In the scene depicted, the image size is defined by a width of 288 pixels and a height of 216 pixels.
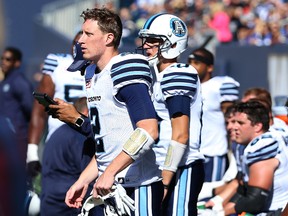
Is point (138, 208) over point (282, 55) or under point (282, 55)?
under

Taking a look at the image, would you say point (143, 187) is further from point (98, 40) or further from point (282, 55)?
point (282, 55)

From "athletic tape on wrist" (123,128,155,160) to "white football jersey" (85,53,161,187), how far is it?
193 mm

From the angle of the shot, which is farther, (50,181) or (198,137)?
(50,181)

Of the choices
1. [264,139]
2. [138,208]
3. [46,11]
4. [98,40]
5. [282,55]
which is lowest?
[138,208]

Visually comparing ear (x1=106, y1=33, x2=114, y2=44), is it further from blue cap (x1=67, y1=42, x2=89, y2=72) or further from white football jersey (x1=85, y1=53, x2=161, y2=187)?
blue cap (x1=67, y1=42, x2=89, y2=72)

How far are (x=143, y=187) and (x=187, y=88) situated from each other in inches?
32.0

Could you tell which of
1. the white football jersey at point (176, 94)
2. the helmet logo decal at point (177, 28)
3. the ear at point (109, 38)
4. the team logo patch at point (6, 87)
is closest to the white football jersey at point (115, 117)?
the ear at point (109, 38)

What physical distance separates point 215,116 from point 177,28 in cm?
274

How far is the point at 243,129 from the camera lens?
659 cm

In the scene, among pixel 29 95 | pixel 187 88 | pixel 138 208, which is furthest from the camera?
pixel 29 95

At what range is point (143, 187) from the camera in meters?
4.69

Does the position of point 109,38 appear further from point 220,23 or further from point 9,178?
point 220,23

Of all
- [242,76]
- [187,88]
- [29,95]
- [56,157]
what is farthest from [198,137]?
[242,76]

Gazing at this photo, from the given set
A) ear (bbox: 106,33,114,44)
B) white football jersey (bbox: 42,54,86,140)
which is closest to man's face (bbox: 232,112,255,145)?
white football jersey (bbox: 42,54,86,140)
